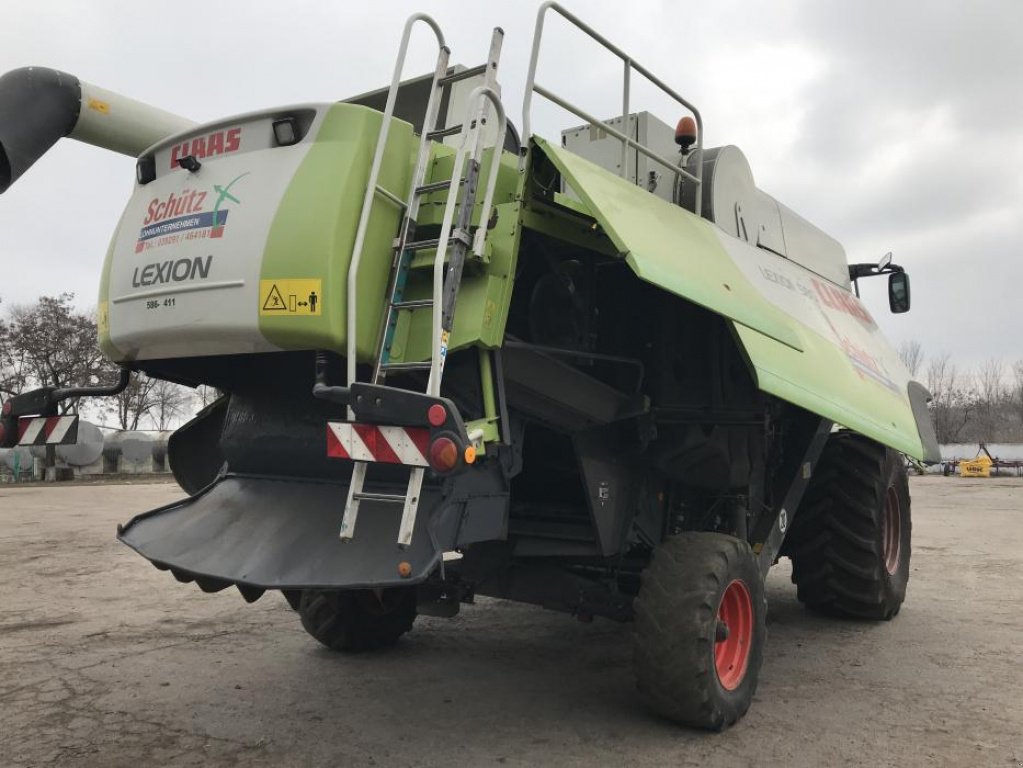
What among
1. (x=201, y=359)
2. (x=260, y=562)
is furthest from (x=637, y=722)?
(x=201, y=359)

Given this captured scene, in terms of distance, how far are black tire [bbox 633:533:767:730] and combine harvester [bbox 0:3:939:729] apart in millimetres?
14

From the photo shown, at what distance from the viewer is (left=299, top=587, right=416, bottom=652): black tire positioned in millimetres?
5164

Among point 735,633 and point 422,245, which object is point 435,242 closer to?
point 422,245

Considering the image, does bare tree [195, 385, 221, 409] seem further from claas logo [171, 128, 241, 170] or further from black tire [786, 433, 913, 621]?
black tire [786, 433, 913, 621]

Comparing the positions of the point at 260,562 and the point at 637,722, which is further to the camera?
the point at 637,722

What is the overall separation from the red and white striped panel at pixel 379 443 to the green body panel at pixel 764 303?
1060 millimetres

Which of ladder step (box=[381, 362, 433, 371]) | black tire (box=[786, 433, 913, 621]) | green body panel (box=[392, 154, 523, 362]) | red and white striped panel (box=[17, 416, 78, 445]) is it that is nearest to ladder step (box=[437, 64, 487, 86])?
green body panel (box=[392, 154, 523, 362])

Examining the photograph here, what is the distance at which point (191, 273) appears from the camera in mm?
3562

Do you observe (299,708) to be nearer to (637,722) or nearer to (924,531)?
(637,722)

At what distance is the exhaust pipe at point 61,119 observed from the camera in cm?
443

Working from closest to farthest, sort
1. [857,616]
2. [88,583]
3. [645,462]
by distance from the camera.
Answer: [645,462] < [857,616] < [88,583]

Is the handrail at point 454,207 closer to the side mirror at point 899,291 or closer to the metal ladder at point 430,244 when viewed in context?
the metal ladder at point 430,244

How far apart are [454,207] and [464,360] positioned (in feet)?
2.03

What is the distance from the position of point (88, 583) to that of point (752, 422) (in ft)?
21.0
